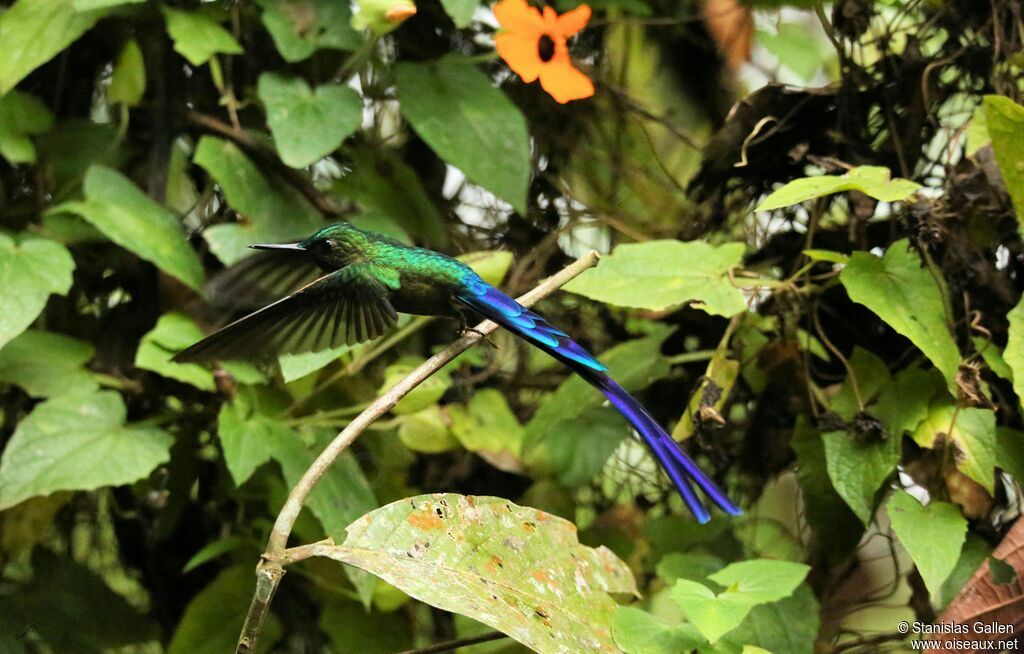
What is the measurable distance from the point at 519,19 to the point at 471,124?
0.70 ft

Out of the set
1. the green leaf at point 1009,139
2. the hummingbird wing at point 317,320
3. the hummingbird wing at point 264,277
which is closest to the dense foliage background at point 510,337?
the green leaf at point 1009,139

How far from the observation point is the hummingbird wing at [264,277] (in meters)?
1.25

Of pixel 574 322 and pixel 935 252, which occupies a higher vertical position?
pixel 935 252

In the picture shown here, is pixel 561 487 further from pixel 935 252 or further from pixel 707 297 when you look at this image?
pixel 935 252

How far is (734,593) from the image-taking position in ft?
3.62

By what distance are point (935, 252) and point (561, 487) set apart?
62cm

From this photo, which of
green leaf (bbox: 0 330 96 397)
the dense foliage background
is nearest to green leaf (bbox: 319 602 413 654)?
the dense foliage background

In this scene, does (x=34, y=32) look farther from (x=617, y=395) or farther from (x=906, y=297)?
(x=906, y=297)

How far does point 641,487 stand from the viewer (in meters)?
1.79

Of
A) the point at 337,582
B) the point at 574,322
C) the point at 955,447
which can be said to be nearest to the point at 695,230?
the point at 574,322

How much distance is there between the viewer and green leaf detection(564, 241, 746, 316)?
1.26 meters

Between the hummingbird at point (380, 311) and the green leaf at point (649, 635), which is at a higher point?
the hummingbird at point (380, 311)

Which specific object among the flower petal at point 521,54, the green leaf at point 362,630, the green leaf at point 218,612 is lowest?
the green leaf at point 362,630

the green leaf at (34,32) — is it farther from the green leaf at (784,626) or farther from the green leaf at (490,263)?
the green leaf at (784,626)
